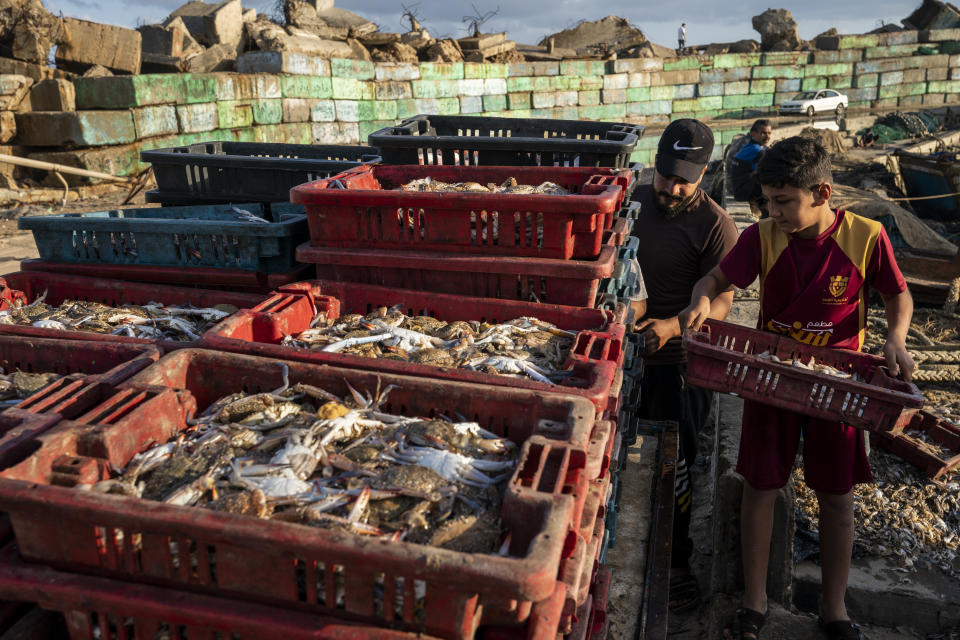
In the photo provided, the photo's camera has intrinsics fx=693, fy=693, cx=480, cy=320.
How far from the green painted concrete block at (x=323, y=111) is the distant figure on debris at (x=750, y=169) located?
829 centimetres

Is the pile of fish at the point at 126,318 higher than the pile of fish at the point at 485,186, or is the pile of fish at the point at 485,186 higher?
the pile of fish at the point at 485,186

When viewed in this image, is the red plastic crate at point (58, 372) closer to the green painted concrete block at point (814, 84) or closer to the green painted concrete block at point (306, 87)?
the green painted concrete block at point (306, 87)

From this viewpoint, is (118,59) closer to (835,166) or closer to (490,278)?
(490,278)

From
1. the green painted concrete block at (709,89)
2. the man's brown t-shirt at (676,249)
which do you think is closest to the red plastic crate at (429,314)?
the man's brown t-shirt at (676,249)

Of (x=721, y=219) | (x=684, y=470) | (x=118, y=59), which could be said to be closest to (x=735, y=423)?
(x=684, y=470)

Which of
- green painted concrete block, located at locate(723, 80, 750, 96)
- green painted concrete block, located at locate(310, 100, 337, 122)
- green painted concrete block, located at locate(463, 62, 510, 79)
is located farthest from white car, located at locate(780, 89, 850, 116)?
green painted concrete block, located at locate(310, 100, 337, 122)

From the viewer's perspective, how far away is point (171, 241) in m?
3.34

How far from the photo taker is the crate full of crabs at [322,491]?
4.42 feet

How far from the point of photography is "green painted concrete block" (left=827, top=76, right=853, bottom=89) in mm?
27438

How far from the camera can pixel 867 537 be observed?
378cm

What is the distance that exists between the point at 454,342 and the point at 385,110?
14.6m

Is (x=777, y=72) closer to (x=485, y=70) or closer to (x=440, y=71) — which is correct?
(x=485, y=70)

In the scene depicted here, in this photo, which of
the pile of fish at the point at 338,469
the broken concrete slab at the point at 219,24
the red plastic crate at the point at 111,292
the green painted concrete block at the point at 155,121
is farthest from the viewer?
the broken concrete slab at the point at 219,24

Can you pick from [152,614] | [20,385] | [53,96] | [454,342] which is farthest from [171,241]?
[53,96]
